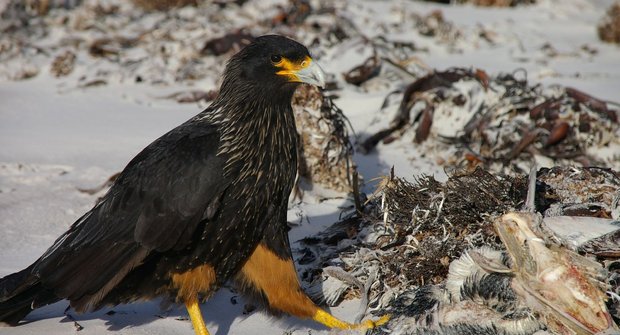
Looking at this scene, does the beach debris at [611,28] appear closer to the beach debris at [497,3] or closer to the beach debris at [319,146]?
the beach debris at [497,3]

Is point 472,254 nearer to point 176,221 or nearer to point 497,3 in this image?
point 176,221

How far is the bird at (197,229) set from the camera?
3.69 m

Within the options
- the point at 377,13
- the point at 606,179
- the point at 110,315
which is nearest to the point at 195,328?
the point at 110,315

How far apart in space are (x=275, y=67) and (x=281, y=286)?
1.12 meters

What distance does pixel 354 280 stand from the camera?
158 inches

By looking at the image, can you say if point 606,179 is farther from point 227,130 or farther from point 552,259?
point 227,130

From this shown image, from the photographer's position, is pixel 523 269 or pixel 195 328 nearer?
pixel 523 269

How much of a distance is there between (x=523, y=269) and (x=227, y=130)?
1.59 m

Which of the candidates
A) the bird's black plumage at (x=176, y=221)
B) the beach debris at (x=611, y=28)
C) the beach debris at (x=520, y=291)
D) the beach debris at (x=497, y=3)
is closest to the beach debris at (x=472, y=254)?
the beach debris at (x=520, y=291)

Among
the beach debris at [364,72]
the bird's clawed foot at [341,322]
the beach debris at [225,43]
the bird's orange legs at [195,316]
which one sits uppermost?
the beach debris at [225,43]

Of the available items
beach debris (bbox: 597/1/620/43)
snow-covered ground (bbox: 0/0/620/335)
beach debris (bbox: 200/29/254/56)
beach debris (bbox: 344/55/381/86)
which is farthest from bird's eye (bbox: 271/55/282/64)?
beach debris (bbox: 597/1/620/43)

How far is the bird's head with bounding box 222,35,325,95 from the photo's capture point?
4.04 metres

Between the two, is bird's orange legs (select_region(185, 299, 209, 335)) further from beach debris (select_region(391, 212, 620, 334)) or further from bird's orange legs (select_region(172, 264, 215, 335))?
beach debris (select_region(391, 212, 620, 334))

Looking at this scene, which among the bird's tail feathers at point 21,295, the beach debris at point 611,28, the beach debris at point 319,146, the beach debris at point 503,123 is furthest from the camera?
the beach debris at point 611,28
